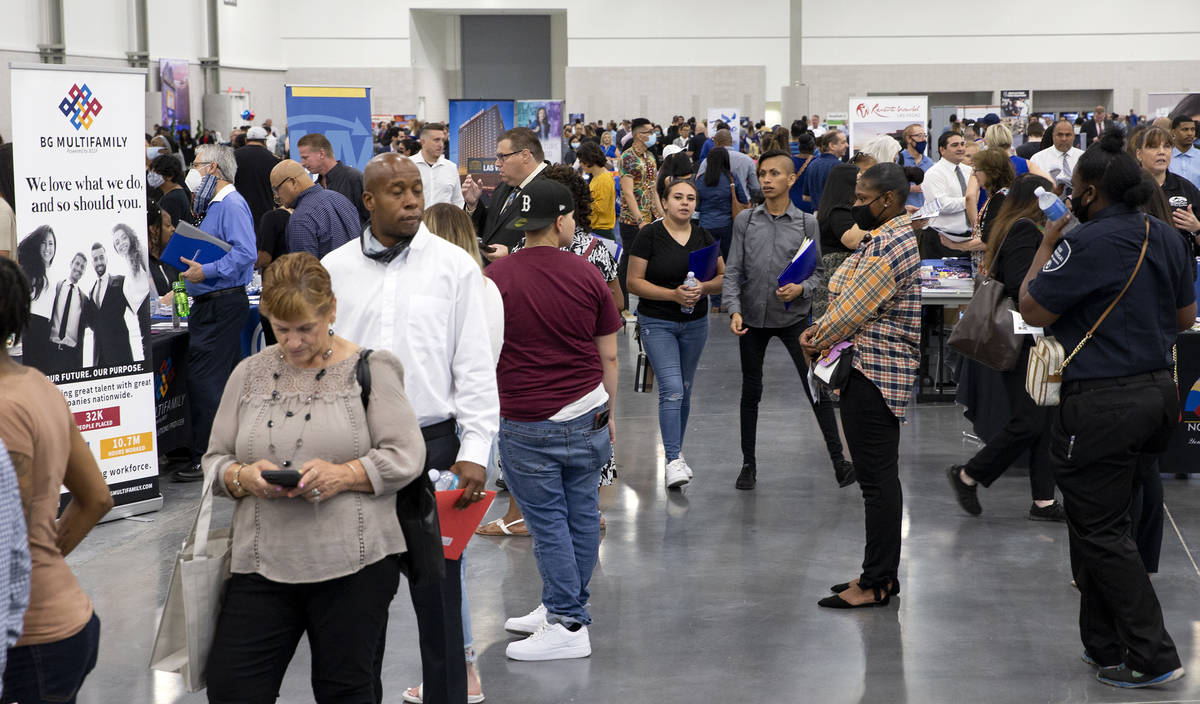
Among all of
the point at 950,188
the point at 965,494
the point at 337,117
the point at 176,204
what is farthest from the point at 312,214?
the point at 337,117

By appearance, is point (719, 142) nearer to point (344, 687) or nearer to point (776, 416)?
point (776, 416)

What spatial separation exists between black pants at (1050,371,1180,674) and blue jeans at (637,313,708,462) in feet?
8.19

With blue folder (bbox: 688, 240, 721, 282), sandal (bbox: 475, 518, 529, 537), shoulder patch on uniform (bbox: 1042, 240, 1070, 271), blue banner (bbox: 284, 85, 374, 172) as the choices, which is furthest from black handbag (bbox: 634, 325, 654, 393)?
blue banner (bbox: 284, 85, 374, 172)

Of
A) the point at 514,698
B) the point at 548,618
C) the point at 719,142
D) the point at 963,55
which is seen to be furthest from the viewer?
the point at 963,55

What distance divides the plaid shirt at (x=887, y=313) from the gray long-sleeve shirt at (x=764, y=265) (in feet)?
5.45

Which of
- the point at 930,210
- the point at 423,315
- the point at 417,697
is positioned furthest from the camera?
the point at 930,210

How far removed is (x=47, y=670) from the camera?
7.82 feet

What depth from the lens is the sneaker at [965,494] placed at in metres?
5.68

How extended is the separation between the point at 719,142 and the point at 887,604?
9.35 meters

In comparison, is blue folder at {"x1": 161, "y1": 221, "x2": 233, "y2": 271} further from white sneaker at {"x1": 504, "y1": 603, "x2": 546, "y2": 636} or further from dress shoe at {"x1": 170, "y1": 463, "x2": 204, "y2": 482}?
white sneaker at {"x1": 504, "y1": 603, "x2": 546, "y2": 636}

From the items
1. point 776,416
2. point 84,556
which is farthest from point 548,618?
point 776,416

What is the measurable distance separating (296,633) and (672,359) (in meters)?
3.62

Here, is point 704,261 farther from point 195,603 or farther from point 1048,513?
point 195,603

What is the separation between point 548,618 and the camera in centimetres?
416
